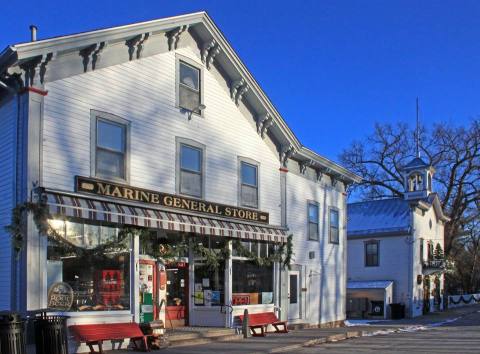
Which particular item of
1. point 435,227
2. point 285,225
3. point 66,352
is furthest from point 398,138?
point 66,352

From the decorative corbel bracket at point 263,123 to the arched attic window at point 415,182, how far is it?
22.6 meters

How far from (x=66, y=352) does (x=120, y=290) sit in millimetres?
3263

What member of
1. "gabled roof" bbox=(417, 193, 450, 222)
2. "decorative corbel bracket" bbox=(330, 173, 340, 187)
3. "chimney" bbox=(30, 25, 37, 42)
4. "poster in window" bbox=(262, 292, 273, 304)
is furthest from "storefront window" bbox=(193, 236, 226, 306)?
"gabled roof" bbox=(417, 193, 450, 222)

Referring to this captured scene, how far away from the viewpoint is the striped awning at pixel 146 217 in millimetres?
13375

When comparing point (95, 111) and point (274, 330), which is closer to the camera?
point (95, 111)

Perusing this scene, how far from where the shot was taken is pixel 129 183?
50.9ft

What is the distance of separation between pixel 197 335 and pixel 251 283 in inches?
156

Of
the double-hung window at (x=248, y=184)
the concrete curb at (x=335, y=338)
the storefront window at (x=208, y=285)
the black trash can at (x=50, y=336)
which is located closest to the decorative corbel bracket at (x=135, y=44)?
the double-hung window at (x=248, y=184)

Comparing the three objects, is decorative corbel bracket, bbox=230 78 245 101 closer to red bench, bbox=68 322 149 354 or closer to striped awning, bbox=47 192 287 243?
striped awning, bbox=47 192 287 243

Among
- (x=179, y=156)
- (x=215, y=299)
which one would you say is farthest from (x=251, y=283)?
(x=179, y=156)

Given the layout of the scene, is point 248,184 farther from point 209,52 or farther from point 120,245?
point 120,245

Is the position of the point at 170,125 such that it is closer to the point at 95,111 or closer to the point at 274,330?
the point at 95,111

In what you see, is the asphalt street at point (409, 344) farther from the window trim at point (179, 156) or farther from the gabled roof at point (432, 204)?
the gabled roof at point (432, 204)

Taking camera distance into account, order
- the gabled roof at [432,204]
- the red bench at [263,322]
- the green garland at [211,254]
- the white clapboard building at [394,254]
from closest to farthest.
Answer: the green garland at [211,254] → the red bench at [263,322] → the white clapboard building at [394,254] → the gabled roof at [432,204]
